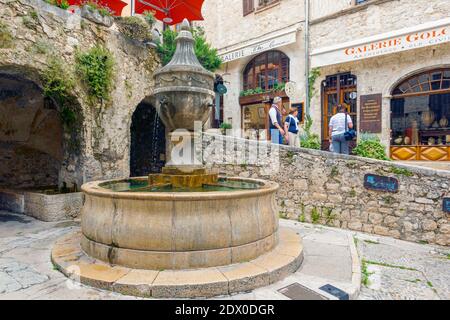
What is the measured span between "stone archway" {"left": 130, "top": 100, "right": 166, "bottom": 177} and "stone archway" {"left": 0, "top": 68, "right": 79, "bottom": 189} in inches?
119

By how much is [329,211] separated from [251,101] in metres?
7.34

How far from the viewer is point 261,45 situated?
11375mm

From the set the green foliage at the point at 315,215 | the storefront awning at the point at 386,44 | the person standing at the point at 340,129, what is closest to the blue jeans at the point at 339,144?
the person standing at the point at 340,129

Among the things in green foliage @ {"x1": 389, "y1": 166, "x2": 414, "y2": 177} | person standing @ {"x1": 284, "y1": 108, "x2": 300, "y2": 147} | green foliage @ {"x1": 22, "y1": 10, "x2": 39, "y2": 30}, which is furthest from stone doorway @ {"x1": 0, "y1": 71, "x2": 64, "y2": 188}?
green foliage @ {"x1": 389, "y1": 166, "x2": 414, "y2": 177}

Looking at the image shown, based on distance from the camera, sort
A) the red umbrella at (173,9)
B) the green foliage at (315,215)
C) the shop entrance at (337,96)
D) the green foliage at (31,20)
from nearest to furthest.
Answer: the green foliage at (31,20) → the green foliage at (315,215) → the shop entrance at (337,96) → the red umbrella at (173,9)

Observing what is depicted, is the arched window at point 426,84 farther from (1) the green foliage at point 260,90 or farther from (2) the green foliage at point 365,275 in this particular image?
(2) the green foliage at point 365,275

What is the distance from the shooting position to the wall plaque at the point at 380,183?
5.33 metres

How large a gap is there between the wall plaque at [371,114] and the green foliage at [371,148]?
27 cm

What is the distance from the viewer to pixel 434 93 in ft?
27.0

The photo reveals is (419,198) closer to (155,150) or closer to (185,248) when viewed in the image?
(185,248)

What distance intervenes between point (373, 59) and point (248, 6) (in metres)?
5.98

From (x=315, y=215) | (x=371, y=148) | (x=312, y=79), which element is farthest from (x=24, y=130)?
(x=371, y=148)

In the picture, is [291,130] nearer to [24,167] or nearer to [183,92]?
[183,92]

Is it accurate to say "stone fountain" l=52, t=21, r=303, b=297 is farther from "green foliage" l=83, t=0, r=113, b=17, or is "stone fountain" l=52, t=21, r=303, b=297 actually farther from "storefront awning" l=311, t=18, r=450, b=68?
"storefront awning" l=311, t=18, r=450, b=68
